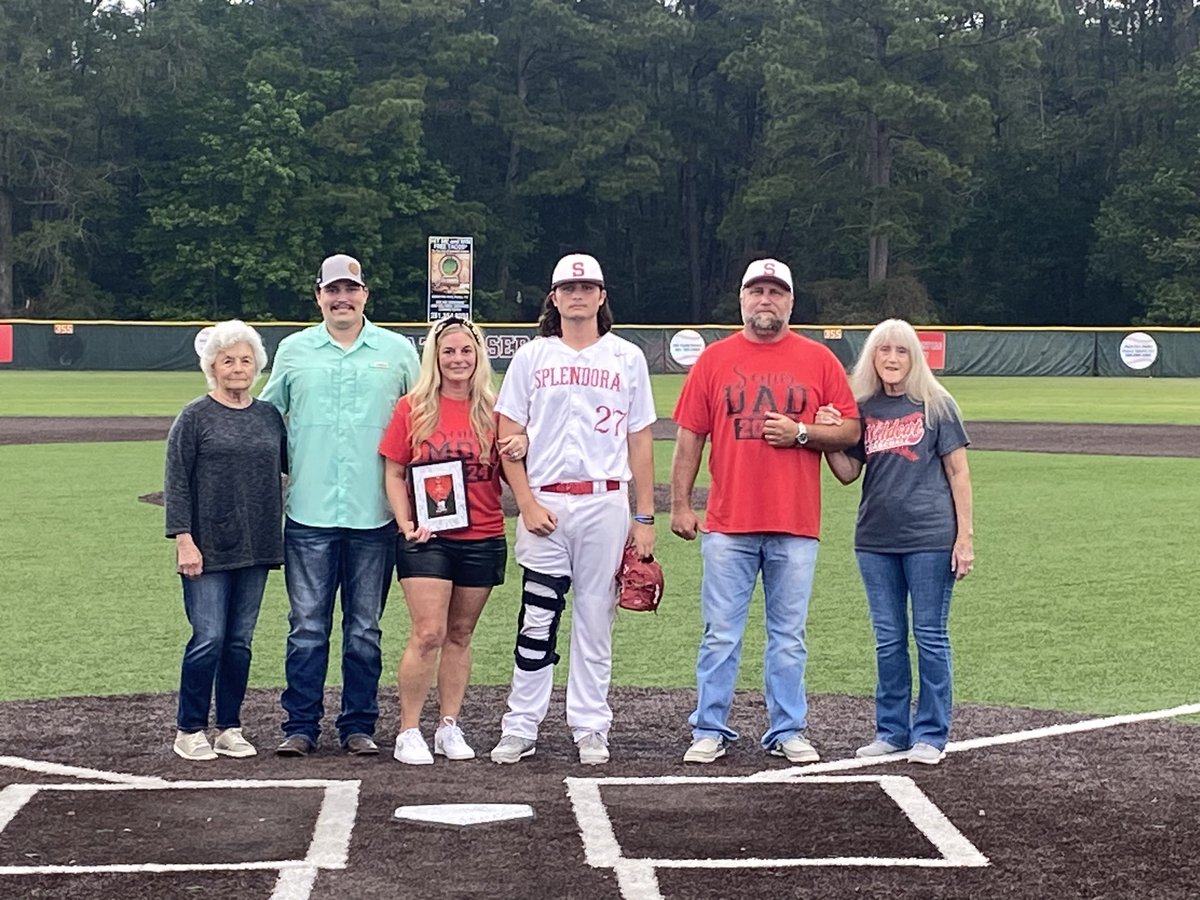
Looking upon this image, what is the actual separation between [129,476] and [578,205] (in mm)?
57673

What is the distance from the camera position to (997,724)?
7375mm

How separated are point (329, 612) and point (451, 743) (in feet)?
2.27

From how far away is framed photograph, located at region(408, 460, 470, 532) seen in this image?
6.54 m

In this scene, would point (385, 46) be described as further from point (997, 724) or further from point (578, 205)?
point (997, 724)

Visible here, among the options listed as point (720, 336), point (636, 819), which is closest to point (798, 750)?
point (636, 819)

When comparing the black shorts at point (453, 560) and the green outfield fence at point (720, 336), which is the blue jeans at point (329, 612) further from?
the green outfield fence at point (720, 336)

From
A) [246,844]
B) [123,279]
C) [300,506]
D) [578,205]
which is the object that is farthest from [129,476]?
[578,205]

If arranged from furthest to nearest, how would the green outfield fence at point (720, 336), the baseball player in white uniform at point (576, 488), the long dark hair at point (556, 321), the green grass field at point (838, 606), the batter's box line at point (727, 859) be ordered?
the green outfield fence at point (720, 336)
the green grass field at point (838, 606)
the long dark hair at point (556, 321)
the baseball player in white uniform at point (576, 488)
the batter's box line at point (727, 859)

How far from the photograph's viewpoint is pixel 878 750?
22.1 ft

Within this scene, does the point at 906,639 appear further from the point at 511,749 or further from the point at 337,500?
the point at 337,500

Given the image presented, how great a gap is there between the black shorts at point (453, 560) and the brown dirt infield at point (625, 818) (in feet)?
2.29

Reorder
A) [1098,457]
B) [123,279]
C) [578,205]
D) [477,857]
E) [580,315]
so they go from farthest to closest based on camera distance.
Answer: [578,205] → [123,279] → [1098,457] → [580,315] → [477,857]

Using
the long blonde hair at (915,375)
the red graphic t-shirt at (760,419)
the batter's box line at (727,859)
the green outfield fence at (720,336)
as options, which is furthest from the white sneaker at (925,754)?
the green outfield fence at (720,336)

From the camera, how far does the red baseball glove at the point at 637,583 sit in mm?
6648
